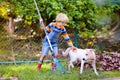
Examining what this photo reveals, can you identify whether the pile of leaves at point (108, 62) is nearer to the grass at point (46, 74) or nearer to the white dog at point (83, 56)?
the grass at point (46, 74)

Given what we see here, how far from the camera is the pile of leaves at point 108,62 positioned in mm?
6957

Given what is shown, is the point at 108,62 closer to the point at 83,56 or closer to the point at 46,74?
the point at 83,56

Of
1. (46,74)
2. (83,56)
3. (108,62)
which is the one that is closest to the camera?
(46,74)

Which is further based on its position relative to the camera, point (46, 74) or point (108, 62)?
point (108, 62)

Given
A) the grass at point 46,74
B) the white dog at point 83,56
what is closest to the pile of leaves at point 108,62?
the grass at point 46,74

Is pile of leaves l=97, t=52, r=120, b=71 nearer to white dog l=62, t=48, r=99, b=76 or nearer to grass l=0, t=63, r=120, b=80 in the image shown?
grass l=0, t=63, r=120, b=80

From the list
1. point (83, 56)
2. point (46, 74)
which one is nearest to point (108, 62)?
point (83, 56)

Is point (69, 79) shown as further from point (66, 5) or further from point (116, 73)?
point (66, 5)

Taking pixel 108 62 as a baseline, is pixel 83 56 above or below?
above

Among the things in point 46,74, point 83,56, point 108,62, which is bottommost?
point 108,62

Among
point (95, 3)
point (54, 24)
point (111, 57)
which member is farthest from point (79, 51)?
point (95, 3)

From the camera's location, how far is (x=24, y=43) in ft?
26.7

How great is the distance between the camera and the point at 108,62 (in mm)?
7125

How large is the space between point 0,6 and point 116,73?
9.98ft
